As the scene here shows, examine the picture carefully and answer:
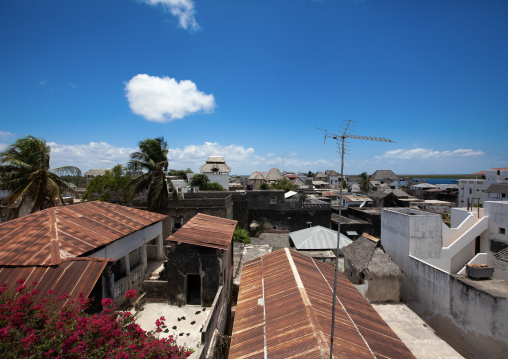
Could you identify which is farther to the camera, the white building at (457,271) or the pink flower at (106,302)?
the white building at (457,271)

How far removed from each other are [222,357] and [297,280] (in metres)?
3.64

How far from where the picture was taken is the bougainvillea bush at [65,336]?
4.20 m

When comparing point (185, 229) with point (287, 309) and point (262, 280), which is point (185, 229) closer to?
point (262, 280)

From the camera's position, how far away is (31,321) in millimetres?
4730

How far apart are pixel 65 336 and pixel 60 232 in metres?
5.44

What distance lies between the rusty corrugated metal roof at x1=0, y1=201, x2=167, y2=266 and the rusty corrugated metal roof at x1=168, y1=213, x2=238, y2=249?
2.03m

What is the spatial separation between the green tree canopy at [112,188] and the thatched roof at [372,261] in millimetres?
17196

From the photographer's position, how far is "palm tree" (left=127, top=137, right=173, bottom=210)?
20.3 m

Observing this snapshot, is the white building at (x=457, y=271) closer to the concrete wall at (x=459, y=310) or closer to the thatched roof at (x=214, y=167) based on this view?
the concrete wall at (x=459, y=310)

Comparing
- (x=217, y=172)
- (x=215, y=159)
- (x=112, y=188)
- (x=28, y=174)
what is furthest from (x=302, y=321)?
(x=215, y=159)

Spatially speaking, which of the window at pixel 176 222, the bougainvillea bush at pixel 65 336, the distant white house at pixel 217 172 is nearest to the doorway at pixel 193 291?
the bougainvillea bush at pixel 65 336

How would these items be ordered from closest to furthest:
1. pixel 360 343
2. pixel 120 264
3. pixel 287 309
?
pixel 360 343 → pixel 287 309 → pixel 120 264

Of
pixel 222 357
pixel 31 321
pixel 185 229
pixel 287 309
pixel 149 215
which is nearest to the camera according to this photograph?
pixel 31 321

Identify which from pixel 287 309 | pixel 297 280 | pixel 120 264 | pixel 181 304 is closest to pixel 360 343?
pixel 287 309
